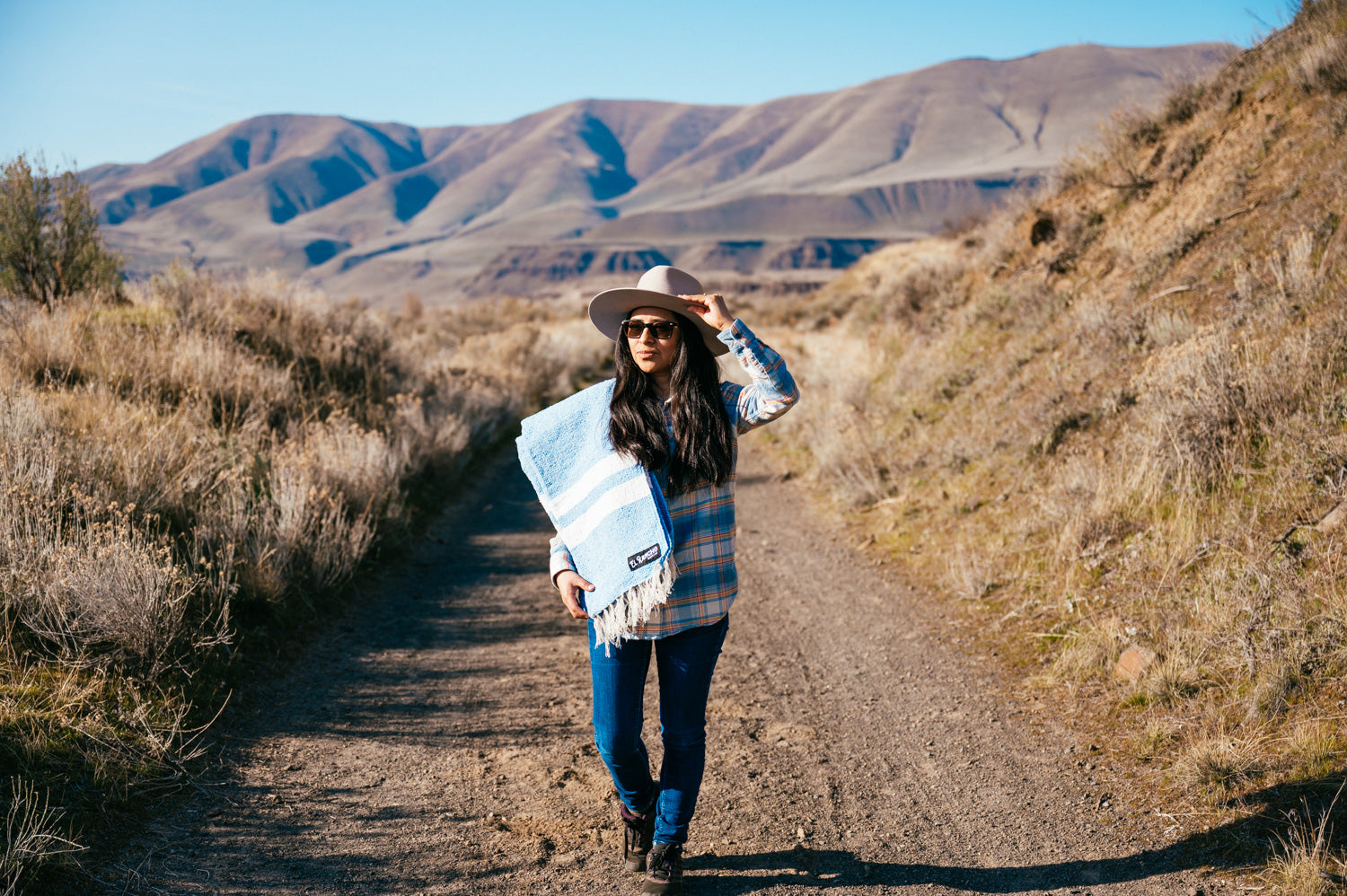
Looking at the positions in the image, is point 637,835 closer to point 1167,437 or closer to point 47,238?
point 1167,437

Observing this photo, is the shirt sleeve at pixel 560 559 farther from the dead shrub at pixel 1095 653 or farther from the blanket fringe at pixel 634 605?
the dead shrub at pixel 1095 653

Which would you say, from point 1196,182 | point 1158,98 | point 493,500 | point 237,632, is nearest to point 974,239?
point 1158,98

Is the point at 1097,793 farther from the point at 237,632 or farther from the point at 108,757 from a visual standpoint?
the point at 237,632

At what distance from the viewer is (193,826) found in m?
3.18

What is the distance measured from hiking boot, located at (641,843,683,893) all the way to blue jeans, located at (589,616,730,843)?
4 cm

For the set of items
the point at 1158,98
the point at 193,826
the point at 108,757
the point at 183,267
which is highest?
the point at 1158,98

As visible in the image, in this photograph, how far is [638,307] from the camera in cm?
275

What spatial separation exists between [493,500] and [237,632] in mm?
4683

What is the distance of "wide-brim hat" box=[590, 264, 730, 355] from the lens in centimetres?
263

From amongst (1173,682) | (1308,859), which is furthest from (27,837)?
(1173,682)

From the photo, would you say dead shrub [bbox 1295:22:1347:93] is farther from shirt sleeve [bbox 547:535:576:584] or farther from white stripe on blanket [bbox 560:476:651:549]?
shirt sleeve [bbox 547:535:576:584]

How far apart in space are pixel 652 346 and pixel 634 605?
856mm

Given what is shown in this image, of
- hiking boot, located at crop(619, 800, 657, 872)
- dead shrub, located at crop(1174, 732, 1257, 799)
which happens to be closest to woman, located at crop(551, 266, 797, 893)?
hiking boot, located at crop(619, 800, 657, 872)

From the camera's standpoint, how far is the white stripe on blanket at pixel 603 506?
2.55 m
